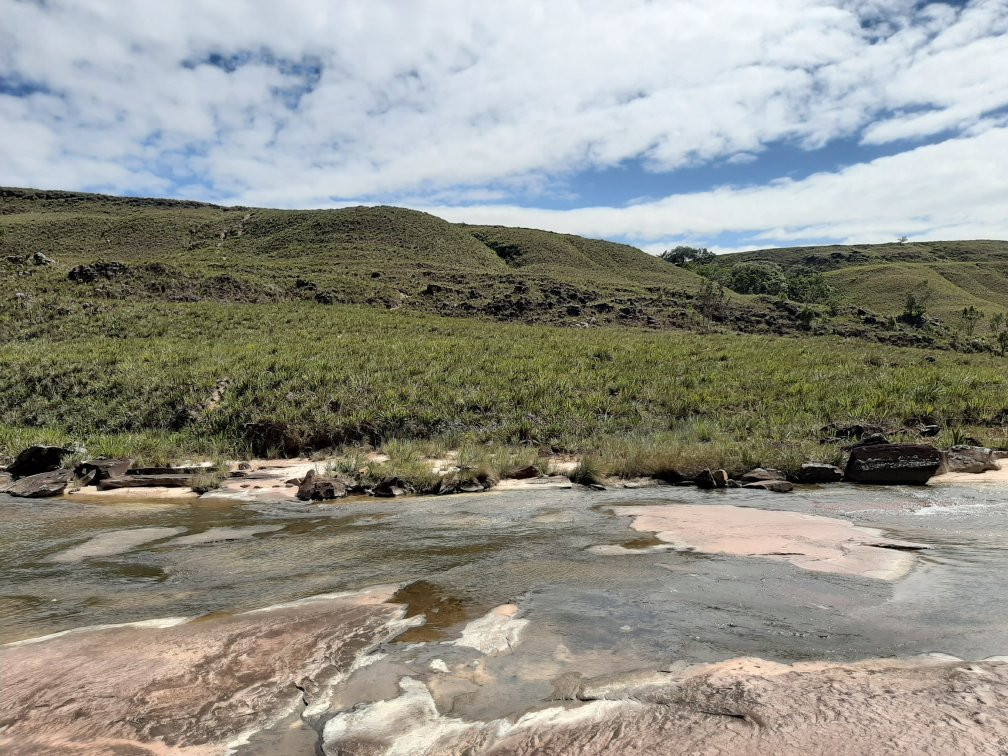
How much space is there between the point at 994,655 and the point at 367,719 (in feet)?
13.9

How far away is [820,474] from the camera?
39.4ft

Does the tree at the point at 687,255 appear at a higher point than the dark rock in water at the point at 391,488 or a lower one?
higher

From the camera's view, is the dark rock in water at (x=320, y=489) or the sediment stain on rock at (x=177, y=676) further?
the dark rock in water at (x=320, y=489)

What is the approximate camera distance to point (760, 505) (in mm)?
9984

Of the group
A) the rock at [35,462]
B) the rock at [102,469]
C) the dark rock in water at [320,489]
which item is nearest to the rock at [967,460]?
the dark rock in water at [320,489]

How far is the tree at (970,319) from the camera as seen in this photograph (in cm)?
Answer: 6563

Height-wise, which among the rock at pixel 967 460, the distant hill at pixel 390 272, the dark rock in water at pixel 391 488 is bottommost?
the dark rock in water at pixel 391 488

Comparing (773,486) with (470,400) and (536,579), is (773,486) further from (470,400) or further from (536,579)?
(470,400)

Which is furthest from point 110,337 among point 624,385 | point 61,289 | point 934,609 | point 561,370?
point 934,609

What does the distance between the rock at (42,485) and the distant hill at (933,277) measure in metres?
105

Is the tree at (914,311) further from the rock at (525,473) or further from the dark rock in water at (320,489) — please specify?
the dark rock in water at (320,489)

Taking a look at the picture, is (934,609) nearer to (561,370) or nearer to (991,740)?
(991,740)

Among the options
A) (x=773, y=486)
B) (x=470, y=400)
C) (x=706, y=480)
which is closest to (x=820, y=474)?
(x=773, y=486)

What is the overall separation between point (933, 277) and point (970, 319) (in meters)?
68.9
